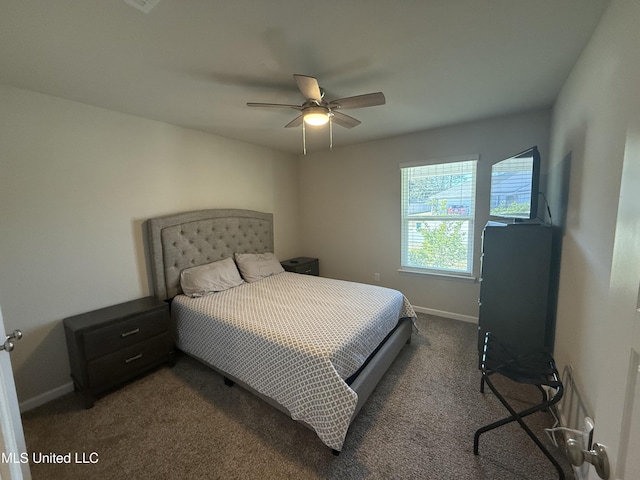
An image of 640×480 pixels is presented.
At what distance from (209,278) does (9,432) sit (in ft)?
6.15

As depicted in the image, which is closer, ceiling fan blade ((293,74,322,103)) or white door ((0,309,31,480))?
white door ((0,309,31,480))

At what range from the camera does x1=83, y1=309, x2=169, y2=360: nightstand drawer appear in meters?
1.98

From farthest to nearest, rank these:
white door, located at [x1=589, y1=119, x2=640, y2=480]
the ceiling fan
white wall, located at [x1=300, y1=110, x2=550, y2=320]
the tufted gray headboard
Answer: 1. white wall, located at [x1=300, y1=110, x2=550, y2=320]
2. the tufted gray headboard
3. the ceiling fan
4. white door, located at [x1=589, y1=119, x2=640, y2=480]

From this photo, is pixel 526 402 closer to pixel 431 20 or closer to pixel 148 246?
pixel 431 20

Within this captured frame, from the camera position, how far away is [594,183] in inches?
55.9

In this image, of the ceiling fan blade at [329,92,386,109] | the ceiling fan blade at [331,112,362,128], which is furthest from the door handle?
the ceiling fan blade at [331,112,362,128]

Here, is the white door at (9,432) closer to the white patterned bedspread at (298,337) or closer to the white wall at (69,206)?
the white patterned bedspread at (298,337)

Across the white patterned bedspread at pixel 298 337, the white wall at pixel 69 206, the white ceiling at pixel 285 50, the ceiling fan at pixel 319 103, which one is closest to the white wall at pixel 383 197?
the white ceiling at pixel 285 50

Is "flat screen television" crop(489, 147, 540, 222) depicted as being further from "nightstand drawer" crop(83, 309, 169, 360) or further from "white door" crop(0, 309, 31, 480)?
"nightstand drawer" crop(83, 309, 169, 360)

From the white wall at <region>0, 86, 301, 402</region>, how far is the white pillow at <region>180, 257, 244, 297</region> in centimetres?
41

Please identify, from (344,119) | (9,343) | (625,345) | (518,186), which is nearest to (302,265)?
(344,119)

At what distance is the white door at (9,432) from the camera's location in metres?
0.88

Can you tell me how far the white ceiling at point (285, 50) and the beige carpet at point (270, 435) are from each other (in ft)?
7.92

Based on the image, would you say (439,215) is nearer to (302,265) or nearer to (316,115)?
(302,265)
